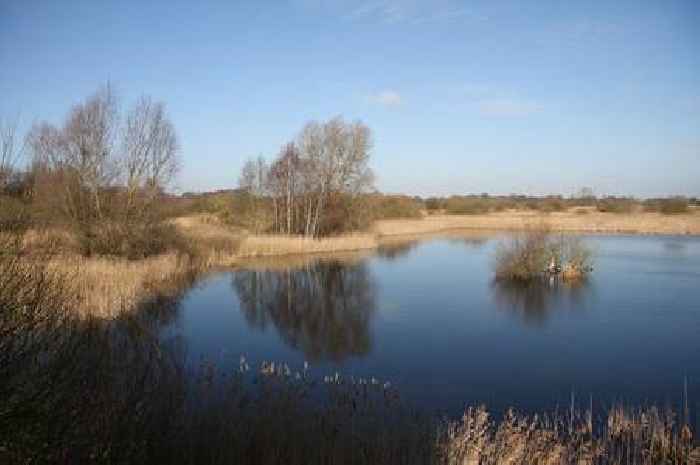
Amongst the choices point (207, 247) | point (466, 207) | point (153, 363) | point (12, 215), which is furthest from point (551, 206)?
point (12, 215)

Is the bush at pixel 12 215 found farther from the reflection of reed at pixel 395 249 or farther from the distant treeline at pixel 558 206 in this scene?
the distant treeline at pixel 558 206

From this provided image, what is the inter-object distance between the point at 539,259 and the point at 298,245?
11.5 metres

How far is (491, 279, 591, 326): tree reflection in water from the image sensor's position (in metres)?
12.2

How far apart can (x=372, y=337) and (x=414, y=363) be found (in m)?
1.73

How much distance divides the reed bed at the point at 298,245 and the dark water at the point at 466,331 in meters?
4.76

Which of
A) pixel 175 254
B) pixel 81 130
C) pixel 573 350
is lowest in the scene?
pixel 573 350

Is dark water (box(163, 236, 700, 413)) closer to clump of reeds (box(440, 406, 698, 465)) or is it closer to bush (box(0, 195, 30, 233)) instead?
clump of reeds (box(440, 406, 698, 465))

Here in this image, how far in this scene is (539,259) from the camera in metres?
17.0

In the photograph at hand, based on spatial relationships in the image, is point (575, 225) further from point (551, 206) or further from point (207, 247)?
point (207, 247)

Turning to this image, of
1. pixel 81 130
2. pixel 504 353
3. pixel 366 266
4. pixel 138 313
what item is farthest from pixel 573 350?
pixel 81 130

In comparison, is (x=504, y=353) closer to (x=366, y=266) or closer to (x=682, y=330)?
(x=682, y=330)

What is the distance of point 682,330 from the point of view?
1042 cm

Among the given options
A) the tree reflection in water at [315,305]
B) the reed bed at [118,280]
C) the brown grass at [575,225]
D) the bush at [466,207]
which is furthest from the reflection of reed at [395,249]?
the bush at [466,207]

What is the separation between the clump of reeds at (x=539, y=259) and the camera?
55.1 feet
